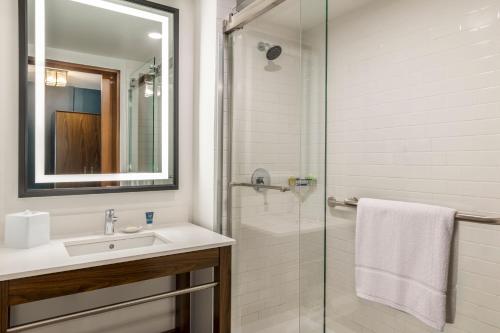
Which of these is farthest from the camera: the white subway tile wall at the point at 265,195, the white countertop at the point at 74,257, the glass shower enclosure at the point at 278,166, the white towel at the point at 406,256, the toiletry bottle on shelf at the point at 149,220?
the toiletry bottle on shelf at the point at 149,220

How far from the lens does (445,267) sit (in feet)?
4.22

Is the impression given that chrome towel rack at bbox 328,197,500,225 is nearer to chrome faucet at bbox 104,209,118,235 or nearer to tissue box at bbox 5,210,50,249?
chrome faucet at bbox 104,209,118,235

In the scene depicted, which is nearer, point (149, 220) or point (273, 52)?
point (273, 52)

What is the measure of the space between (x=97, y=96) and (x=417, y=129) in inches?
65.9

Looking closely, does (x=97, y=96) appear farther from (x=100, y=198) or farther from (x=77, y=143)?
(x=100, y=198)

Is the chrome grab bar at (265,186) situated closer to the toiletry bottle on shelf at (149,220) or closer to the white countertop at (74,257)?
the white countertop at (74,257)

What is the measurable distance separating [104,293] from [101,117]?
93cm

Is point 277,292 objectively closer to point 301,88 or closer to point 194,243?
point 194,243

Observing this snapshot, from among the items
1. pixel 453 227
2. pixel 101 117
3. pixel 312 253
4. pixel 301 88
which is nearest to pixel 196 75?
pixel 101 117

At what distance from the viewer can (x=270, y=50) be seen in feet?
5.53

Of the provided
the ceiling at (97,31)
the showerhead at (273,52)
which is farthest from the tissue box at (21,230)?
the showerhead at (273,52)

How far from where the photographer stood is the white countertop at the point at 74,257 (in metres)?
1.16

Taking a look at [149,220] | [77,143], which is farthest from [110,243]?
[77,143]

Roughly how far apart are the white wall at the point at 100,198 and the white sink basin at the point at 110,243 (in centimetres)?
15
